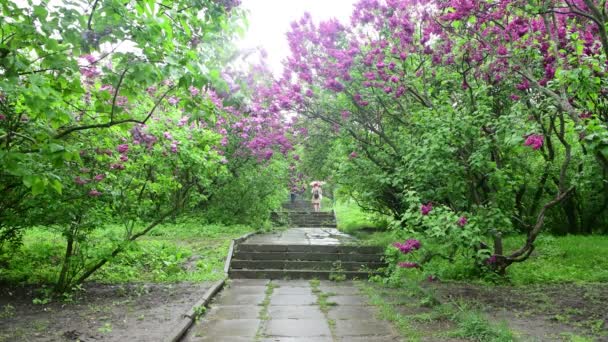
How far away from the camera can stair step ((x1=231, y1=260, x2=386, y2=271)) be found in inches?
395

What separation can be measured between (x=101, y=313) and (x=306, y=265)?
514 cm

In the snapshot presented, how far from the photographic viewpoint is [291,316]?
6145 mm

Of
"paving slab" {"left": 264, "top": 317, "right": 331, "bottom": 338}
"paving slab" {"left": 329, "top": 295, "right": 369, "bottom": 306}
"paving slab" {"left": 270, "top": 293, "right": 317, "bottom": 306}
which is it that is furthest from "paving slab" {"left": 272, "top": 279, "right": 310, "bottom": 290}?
"paving slab" {"left": 264, "top": 317, "right": 331, "bottom": 338}


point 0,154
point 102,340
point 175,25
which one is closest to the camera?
point 0,154

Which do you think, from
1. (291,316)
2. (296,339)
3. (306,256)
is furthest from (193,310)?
(306,256)

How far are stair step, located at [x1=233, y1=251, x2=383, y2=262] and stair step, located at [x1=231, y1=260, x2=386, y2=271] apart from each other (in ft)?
1.06

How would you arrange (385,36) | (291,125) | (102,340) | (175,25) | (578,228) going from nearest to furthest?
(175,25) < (102,340) < (385,36) < (578,228) < (291,125)

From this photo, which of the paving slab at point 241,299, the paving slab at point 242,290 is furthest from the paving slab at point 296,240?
the paving slab at point 241,299

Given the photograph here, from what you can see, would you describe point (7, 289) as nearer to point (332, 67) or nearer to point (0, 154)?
point (0, 154)

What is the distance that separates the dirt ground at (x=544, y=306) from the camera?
197 inches

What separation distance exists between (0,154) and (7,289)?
5.30 metres

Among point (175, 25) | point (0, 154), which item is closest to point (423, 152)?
point (175, 25)

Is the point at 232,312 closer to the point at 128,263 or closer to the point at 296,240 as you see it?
the point at 128,263

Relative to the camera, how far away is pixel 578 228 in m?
11.8
